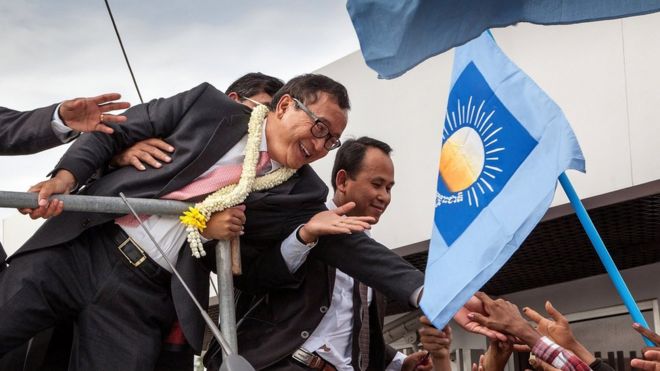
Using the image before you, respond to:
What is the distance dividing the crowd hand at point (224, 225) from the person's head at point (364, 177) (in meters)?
1.28

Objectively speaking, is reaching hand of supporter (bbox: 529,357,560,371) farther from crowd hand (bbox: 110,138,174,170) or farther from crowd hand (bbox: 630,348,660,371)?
crowd hand (bbox: 110,138,174,170)

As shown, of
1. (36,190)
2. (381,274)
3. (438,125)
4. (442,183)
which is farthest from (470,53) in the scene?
(438,125)

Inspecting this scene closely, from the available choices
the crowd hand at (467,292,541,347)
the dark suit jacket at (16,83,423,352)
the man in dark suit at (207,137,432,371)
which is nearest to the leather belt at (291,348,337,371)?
the man in dark suit at (207,137,432,371)

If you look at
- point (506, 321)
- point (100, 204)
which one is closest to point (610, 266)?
point (506, 321)

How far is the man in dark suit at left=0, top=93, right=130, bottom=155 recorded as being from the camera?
13.9 feet

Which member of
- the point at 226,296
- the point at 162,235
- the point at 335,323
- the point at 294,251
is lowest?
the point at 335,323

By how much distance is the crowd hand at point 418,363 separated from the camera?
542 cm

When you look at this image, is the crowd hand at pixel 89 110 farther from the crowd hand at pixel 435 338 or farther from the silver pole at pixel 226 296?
the crowd hand at pixel 435 338

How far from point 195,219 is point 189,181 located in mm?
201

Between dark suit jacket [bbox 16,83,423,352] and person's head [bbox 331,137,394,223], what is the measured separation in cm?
85

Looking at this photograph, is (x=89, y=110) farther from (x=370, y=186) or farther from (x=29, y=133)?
(x=370, y=186)

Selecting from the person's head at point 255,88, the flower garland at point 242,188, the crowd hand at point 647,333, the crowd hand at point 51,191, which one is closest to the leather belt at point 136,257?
the flower garland at point 242,188

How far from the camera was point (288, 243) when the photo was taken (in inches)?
184

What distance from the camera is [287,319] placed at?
15.9ft
